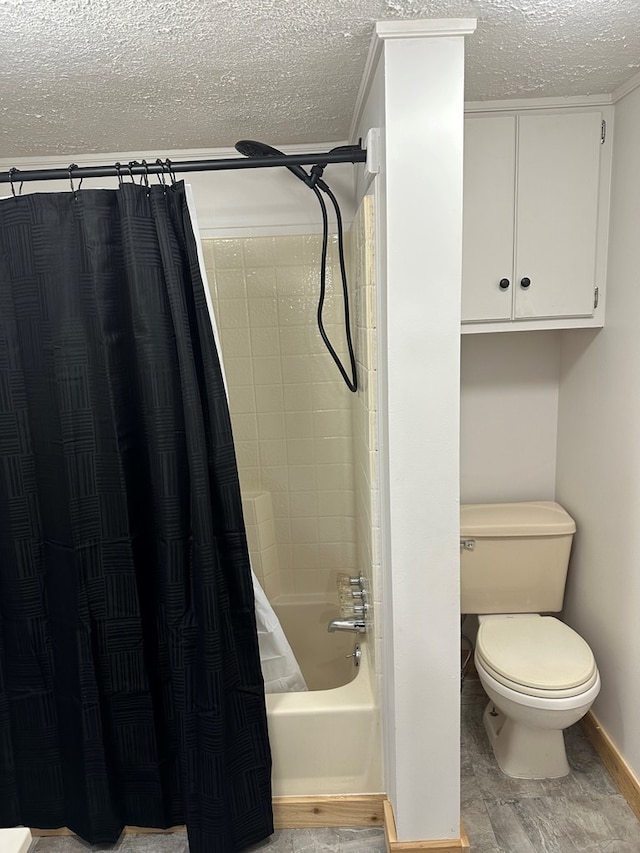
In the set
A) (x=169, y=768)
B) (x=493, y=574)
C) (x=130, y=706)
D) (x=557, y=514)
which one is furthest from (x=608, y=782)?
(x=130, y=706)

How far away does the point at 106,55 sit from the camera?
149 cm

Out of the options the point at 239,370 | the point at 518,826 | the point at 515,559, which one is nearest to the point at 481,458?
the point at 515,559

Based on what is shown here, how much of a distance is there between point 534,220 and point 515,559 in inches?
47.5

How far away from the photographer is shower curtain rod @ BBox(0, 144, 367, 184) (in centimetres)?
167

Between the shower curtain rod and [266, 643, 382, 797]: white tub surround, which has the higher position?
the shower curtain rod

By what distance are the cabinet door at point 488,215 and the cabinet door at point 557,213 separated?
0.03m

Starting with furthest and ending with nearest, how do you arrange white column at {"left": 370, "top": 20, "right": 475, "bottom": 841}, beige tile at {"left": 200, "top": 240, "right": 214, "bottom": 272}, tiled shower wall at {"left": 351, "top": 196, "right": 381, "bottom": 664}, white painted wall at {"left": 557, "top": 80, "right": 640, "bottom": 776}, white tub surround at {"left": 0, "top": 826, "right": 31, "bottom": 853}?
beige tile at {"left": 200, "top": 240, "right": 214, "bottom": 272}
white painted wall at {"left": 557, "top": 80, "right": 640, "bottom": 776}
tiled shower wall at {"left": 351, "top": 196, "right": 381, "bottom": 664}
white column at {"left": 370, "top": 20, "right": 475, "bottom": 841}
white tub surround at {"left": 0, "top": 826, "right": 31, "bottom": 853}

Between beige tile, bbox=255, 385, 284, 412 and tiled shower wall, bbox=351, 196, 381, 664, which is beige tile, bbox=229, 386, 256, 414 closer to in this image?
beige tile, bbox=255, 385, 284, 412

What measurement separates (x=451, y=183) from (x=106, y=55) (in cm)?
85

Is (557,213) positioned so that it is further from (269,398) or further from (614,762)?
(614,762)

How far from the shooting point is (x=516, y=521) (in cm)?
241

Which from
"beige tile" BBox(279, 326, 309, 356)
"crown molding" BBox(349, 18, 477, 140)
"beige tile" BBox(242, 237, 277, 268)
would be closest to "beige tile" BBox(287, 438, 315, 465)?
"beige tile" BBox(279, 326, 309, 356)

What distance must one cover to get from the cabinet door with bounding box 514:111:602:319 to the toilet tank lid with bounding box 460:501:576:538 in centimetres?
75

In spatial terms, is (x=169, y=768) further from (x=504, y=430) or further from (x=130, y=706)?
(x=504, y=430)
